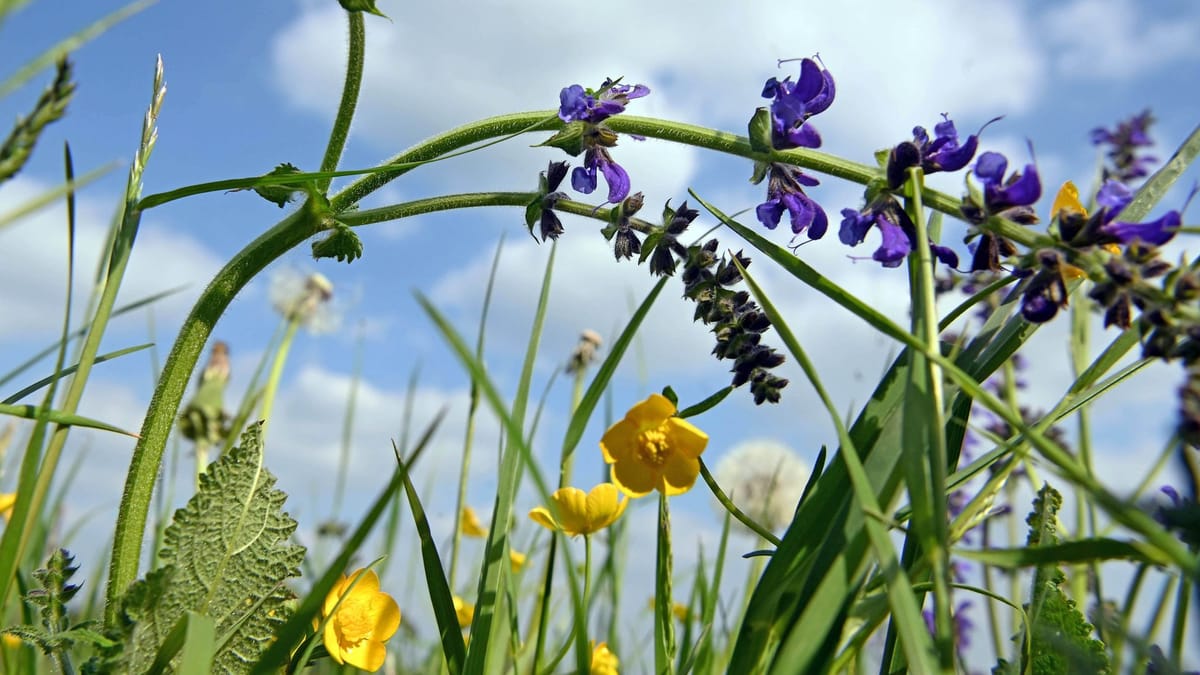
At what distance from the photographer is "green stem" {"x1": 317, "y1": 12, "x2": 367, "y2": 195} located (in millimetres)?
1675

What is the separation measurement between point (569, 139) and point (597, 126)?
2.1 inches

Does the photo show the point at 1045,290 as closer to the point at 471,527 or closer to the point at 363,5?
the point at 363,5

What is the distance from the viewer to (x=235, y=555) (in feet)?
5.25

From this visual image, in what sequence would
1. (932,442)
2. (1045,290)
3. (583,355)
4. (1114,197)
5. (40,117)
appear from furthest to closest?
1. (583,355)
2. (1114,197)
3. (1045,290)
4. (932,442)
5. (40,117)

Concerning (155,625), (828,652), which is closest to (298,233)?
(155,625)

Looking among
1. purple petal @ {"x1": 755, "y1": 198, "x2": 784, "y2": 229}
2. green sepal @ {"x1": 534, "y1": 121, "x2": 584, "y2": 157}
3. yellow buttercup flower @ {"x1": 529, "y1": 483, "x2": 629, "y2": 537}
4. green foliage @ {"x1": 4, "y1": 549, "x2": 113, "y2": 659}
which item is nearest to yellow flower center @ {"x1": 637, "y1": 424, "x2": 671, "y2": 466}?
yellow buttercup flower @ {"x1": 529, "y1": 483, "x2": 629, "y2": 537}

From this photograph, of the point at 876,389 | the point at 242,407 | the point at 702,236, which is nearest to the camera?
the point at 876,389

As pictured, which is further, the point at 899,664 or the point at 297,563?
the point at 297,563

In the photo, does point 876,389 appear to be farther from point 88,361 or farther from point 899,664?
point 88,361

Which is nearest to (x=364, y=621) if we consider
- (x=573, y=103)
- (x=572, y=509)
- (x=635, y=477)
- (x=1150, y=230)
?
(x=572, y=509)

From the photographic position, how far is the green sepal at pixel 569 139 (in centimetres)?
161

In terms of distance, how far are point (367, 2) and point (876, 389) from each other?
101 cm

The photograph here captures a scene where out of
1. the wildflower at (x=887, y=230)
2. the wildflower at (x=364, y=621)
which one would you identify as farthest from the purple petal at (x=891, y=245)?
the wildflower at (x=364, y=621)

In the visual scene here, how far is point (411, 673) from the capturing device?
159 inches
